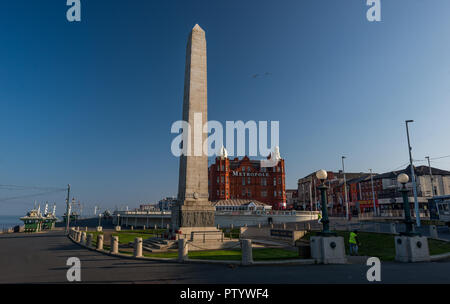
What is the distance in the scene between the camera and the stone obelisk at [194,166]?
23406mm

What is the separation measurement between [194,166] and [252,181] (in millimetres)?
75707

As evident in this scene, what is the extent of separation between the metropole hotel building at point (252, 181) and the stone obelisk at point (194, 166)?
66.0m

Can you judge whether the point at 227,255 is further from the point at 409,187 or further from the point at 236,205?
the point at 409,187

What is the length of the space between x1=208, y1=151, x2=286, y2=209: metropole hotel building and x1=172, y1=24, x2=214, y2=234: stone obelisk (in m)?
66.0

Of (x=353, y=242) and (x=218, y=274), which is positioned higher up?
(x=353, y=242)

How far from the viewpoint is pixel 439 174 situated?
66062 millimetres

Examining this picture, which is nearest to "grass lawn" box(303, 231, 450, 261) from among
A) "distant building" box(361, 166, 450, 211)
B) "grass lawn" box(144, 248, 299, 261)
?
"grass lawn" box(144, 248, 299, 261)

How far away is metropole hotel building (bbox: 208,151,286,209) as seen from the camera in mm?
93562

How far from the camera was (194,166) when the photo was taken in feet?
79.5

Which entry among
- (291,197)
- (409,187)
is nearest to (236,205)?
(409,187)

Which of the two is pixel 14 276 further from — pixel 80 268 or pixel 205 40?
pixel 205 40

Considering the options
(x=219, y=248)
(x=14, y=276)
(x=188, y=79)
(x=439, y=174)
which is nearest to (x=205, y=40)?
(x=188, y=79)

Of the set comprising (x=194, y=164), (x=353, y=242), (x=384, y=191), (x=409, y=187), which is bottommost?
(x=353, y=242)
